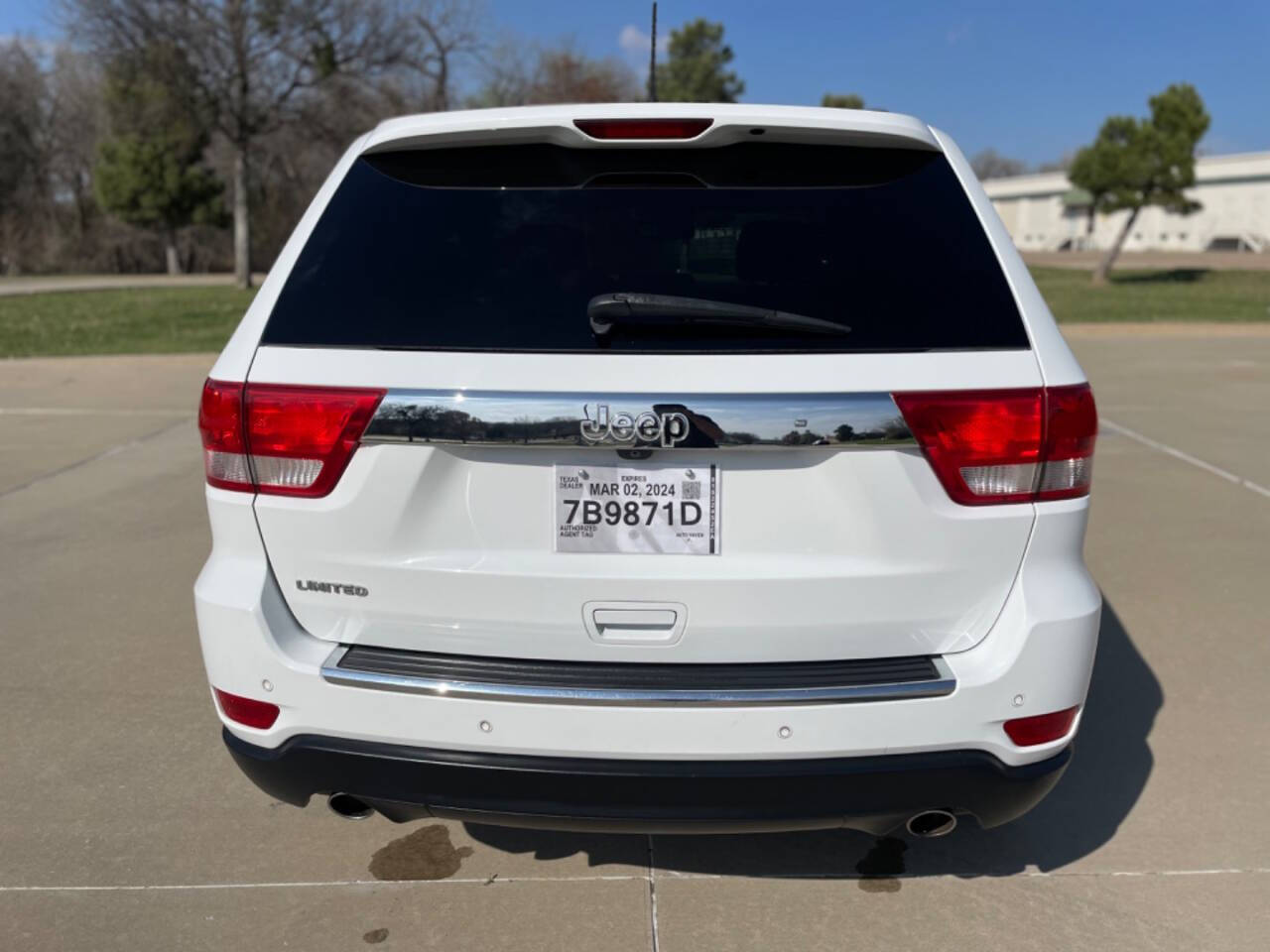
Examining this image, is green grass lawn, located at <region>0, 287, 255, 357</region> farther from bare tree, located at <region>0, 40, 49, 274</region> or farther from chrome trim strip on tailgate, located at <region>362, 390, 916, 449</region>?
bare tree, located at <region>0, 40, 49, 274</region>

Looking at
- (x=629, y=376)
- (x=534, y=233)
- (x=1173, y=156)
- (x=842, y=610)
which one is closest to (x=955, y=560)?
(x=842, y=610)

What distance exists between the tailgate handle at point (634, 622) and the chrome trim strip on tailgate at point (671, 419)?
0.32 m

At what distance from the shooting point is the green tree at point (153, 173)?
3044 cm

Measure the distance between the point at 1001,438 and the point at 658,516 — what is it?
2.28 feet

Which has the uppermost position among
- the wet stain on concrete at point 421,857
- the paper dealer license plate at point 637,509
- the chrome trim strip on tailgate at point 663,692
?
the paper dealer license plate at point 637,509

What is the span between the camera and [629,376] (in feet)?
6.70

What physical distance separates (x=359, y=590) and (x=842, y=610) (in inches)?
38.4

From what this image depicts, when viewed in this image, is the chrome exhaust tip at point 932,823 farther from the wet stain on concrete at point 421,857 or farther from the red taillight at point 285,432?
the red taillight at point 285,432

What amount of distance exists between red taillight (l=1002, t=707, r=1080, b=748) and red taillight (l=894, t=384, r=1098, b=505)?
17.9 inches

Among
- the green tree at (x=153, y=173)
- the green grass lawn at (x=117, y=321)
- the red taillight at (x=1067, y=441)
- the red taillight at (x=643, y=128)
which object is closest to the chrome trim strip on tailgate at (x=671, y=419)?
the red taillight at (x=1067, y=441)

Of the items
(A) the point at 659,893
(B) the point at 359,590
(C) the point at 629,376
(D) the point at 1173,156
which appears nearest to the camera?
(C) the point at 629,376

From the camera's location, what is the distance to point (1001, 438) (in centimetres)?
211

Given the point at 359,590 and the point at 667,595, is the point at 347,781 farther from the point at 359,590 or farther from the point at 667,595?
the point at 667,595

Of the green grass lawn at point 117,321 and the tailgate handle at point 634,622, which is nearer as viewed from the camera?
the tailgate handle at point 634,622
